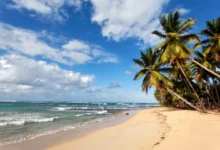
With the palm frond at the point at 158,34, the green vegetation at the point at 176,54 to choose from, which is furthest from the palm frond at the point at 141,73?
the palm frond at the point at 158,34

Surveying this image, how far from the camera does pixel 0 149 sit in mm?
8016

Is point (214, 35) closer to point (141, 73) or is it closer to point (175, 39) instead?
point (175, 39)

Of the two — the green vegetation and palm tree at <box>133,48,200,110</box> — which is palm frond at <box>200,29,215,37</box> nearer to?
the green vegetation

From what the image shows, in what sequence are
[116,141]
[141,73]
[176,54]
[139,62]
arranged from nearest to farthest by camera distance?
[116,141]
[176,54]
[141,73]
[139,62]

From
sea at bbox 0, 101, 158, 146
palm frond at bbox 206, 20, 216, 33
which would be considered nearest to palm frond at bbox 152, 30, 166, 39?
palm frond at bbox 206, 20, 216, 33

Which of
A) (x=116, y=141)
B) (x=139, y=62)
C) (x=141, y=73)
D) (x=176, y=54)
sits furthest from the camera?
(x=139, y=62)

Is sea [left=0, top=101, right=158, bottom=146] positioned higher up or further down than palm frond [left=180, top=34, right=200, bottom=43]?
further down

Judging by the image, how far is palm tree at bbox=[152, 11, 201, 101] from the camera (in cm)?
1766

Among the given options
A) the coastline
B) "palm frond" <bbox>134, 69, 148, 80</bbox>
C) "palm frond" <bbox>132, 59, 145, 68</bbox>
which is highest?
"palm frond" <bbox>132, 59, 145, 68</bbox>

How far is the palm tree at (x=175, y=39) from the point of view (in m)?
17.7

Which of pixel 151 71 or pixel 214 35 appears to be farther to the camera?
pixel 151 71

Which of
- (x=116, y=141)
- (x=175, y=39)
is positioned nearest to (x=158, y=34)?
(x=175, y=39)

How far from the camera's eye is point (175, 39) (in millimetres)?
18016

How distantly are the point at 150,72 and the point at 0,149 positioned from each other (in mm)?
16415
